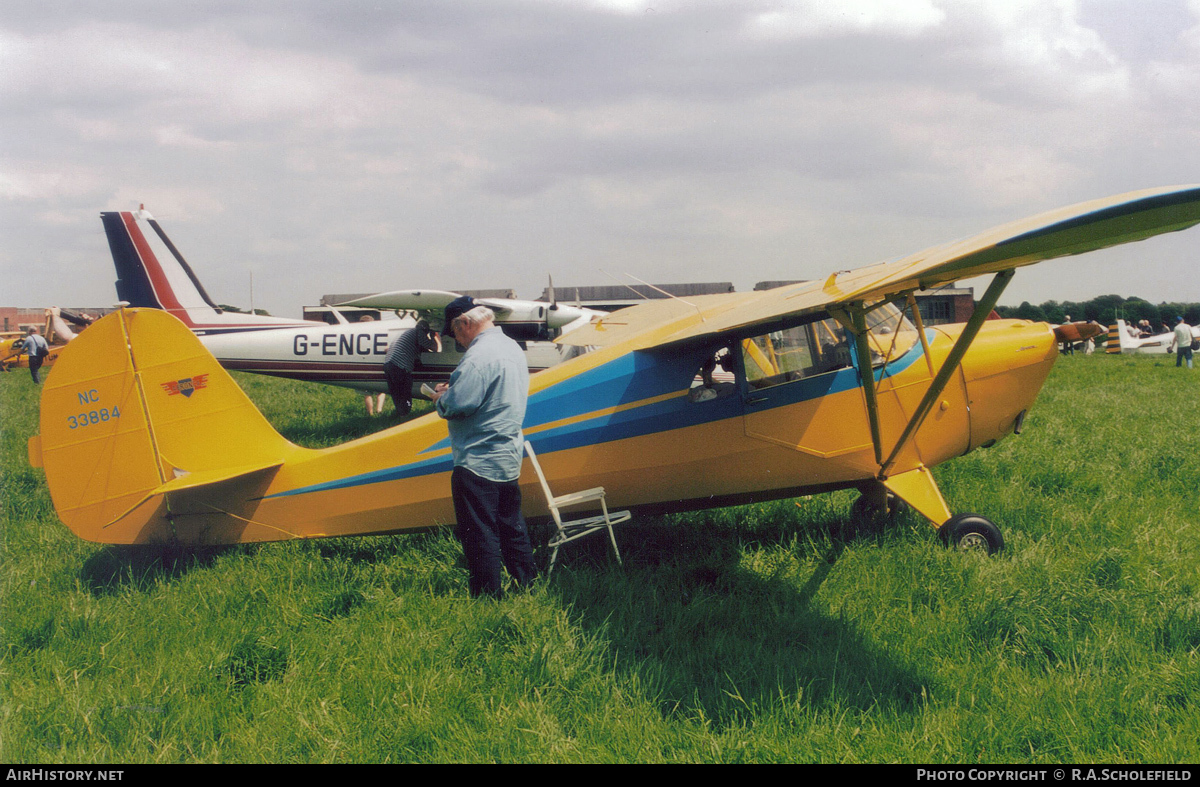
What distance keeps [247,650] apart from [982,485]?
577 cm

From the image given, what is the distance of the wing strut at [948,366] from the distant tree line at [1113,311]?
53714 millimetres

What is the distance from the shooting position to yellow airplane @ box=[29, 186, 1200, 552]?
4.37 meters

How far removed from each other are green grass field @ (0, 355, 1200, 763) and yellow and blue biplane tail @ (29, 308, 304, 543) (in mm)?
405

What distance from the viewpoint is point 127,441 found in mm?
4457

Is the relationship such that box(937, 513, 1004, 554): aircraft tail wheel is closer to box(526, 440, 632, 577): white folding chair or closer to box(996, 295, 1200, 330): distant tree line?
box(526, 440, 632, 577): white folding chair

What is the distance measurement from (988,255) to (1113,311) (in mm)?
67652

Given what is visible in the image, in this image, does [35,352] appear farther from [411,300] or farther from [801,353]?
[801,353]

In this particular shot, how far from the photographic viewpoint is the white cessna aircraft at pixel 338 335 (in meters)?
10.6

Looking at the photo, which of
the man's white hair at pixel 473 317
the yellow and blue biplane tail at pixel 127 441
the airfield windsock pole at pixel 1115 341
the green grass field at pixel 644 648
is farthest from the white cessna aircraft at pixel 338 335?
the airfield windsock pole at pixel 1115 341

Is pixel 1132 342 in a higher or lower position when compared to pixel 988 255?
lower

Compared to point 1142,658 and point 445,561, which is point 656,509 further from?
point 1142,658

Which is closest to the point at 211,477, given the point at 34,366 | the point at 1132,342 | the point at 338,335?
the point at 338,335
